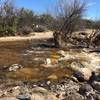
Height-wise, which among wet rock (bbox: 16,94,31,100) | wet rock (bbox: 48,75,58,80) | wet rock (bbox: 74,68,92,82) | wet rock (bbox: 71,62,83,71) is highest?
wet rock (bbox: 16,94,31,100)

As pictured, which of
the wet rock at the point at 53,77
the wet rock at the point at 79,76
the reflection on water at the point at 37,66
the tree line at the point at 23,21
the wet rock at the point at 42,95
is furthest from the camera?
the tree line at the point at 23,21

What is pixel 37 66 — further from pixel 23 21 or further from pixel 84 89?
pixel 23 21

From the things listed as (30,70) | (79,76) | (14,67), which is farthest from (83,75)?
(14,67)

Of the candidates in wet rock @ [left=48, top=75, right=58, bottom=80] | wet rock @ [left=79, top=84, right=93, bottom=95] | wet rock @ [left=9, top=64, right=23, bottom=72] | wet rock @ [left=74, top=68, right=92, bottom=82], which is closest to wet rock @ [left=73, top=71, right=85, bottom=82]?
wet rock @ [left=74, top=68, right=92, bottom=82]

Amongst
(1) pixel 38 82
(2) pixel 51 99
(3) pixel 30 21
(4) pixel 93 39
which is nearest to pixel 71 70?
(1) pixel 38 82

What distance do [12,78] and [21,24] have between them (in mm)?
36181

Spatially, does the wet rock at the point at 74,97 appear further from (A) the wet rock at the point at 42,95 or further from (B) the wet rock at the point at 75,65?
(B) the wet rock at the point at 75,65

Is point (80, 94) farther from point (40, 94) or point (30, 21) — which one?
point (30, 21)

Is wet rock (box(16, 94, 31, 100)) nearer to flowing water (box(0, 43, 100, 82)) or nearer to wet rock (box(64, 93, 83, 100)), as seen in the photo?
wet rock (box(64, 93, 83, 100))

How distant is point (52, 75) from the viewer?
1352 centimetres

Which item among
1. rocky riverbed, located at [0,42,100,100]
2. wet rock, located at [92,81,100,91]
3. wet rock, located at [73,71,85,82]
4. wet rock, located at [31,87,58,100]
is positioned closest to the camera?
wet rock, located at [31,87,58,100]

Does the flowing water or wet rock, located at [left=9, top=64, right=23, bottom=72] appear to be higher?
wet rock, located at [left=9, top=64, right=23, bottom=72]

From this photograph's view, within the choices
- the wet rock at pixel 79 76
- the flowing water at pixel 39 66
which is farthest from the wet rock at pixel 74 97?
the flowing water at pixel 39 66

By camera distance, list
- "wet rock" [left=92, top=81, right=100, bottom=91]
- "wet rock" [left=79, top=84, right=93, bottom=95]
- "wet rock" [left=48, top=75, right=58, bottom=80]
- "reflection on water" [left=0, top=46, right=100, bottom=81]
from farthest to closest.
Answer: "reflection on water" [left=0, top=46, right=100, bottom=81]
"wet rock" [left=48, top=75, right=58, bottom=80]
"wet rock" [left=92, top=81, right=100, bottom=91]
"wet rock" [left=79, top=84, right=93, bottom=95]
